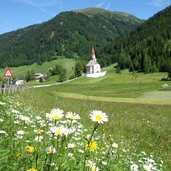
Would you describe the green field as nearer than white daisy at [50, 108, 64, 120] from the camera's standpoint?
No

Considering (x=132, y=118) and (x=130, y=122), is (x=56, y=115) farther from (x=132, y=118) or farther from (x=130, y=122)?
(x=132, y=118)

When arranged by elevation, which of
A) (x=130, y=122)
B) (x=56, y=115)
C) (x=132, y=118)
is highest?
(x=56, y=115)

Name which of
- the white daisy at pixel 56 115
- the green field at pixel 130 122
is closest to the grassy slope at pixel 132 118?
the green field at pixel 130 122

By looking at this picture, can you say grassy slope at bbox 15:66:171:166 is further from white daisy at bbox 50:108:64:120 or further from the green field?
white daisy at bbox 50:108:64:120

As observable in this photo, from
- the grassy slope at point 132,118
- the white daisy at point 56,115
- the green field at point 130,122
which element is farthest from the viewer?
the grassy slope at point 132,118

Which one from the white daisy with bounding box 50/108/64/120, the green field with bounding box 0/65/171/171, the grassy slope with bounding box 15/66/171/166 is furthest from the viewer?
the grassy slope with bounding box 15/66/171/166

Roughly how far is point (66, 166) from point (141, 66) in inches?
7123

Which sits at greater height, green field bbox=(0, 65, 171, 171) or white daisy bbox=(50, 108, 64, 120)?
A: white daisy bbox=(50, 108, 64, 120)

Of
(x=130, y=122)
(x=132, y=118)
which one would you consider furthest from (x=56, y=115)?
(x=132, y=118)

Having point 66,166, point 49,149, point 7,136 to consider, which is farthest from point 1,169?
point 7,136

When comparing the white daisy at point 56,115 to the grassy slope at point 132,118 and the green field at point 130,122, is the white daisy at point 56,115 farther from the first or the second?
the grassy slope at point 132,118

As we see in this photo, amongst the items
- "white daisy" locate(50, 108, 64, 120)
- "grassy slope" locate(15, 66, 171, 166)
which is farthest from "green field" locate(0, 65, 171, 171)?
"white daisy" locate(50, 108, 64, 120)

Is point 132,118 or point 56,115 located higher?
point 56,115

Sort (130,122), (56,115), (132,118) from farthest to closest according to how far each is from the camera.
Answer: (132,118)
(130,122)
(56,115)
